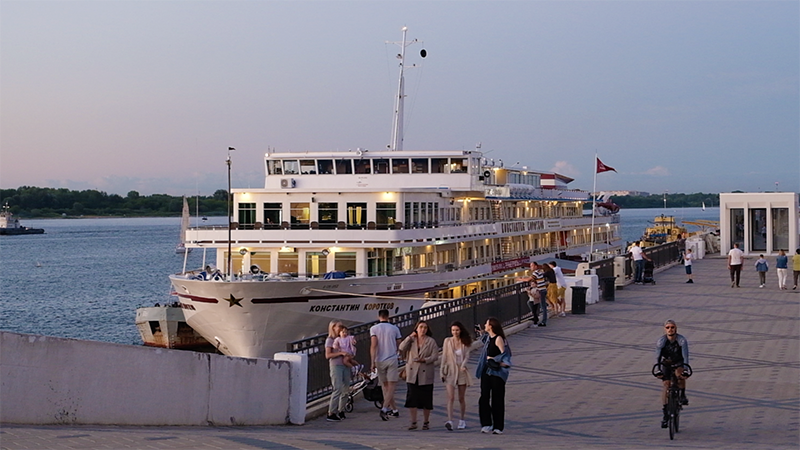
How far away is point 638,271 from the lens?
111 ft

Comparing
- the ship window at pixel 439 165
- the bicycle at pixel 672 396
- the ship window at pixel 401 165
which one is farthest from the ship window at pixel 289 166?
the bicycle at pixel 672 396

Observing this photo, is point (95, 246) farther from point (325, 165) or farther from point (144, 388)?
point (144, 388)

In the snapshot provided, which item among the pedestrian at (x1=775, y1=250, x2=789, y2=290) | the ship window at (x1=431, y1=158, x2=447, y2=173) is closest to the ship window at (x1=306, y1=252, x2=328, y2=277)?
the ship window at (x1=431, y1=158, x2=447, y2=173)

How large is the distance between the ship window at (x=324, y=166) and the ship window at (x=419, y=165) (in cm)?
316

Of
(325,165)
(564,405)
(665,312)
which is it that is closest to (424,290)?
(325,165)

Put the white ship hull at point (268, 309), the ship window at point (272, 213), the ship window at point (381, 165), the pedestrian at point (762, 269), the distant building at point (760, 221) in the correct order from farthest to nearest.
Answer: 1. the distant building at point (760, 221)
2. the ship window at point (381, 165)
3. the ship window at point (272, 213)
4. the pedestrian at point (762, 269)
5. the white ship hull at point (268, 309)

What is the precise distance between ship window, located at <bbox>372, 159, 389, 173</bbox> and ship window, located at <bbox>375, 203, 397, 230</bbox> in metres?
5.10

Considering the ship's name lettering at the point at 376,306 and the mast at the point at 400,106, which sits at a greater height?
the mast at the point at 400,106

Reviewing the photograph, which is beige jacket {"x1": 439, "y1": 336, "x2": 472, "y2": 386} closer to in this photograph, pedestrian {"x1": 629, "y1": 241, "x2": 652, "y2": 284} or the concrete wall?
the concrete wall

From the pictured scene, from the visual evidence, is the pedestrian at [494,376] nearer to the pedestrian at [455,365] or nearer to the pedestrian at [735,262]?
the pedestrian at [455,365]

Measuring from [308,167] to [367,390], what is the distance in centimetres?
2428

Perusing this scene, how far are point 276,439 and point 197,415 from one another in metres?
2.09

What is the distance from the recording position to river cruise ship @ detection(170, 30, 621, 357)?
29375mm

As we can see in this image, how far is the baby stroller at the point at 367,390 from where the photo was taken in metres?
13.6
